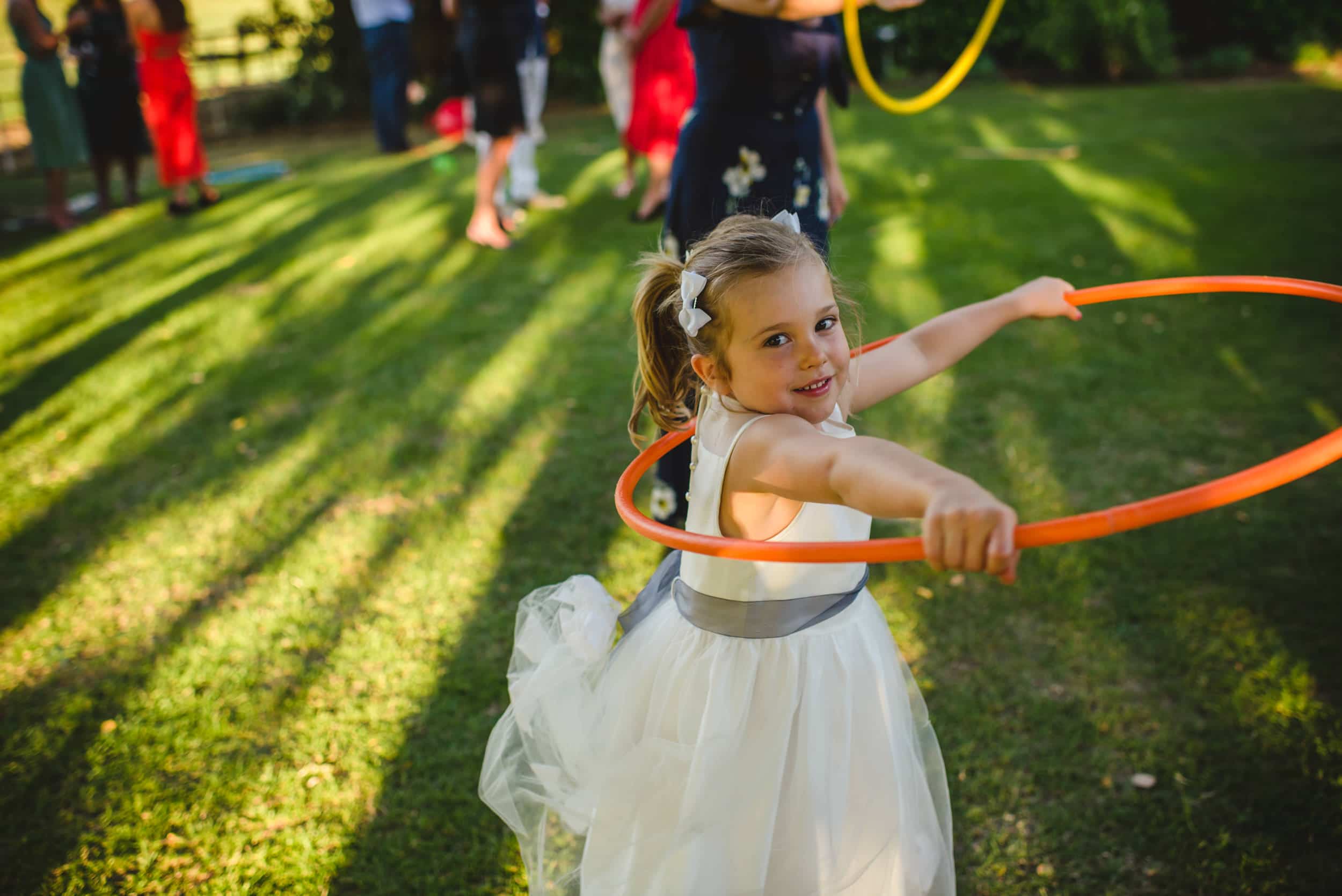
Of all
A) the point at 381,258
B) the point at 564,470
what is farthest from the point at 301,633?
the point at 381,258

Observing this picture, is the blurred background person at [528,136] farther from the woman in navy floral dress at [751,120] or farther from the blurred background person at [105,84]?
the woman in navy floral dress at [751,120]

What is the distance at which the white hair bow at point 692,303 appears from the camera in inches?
60.6

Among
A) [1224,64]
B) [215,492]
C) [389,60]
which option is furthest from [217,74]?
[1224,64]

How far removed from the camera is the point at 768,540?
1666mm

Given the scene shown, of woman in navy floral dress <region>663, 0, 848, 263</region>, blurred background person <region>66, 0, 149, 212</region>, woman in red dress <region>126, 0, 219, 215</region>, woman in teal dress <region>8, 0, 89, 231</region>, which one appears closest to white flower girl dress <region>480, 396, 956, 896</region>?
woman in navy floral dress <region>663, 0, 848, 263</region>

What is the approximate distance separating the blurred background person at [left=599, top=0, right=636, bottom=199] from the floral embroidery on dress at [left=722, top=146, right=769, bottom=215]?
4475 millimetres

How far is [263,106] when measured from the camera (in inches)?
515

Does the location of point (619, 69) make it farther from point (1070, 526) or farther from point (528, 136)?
point (1070, 526)

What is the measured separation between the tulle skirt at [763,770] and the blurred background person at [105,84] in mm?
8522

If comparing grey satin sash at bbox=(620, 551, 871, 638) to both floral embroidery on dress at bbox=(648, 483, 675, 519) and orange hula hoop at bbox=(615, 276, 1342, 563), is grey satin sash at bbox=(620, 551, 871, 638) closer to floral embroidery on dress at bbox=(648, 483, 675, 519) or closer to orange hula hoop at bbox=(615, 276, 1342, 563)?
orange hula hoop at bbox=(615, 276, 1342, 563)

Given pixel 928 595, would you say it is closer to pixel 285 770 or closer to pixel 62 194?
pixel 285 770

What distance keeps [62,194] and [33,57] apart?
105cm

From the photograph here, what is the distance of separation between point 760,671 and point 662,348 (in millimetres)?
633

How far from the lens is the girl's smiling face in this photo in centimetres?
154
